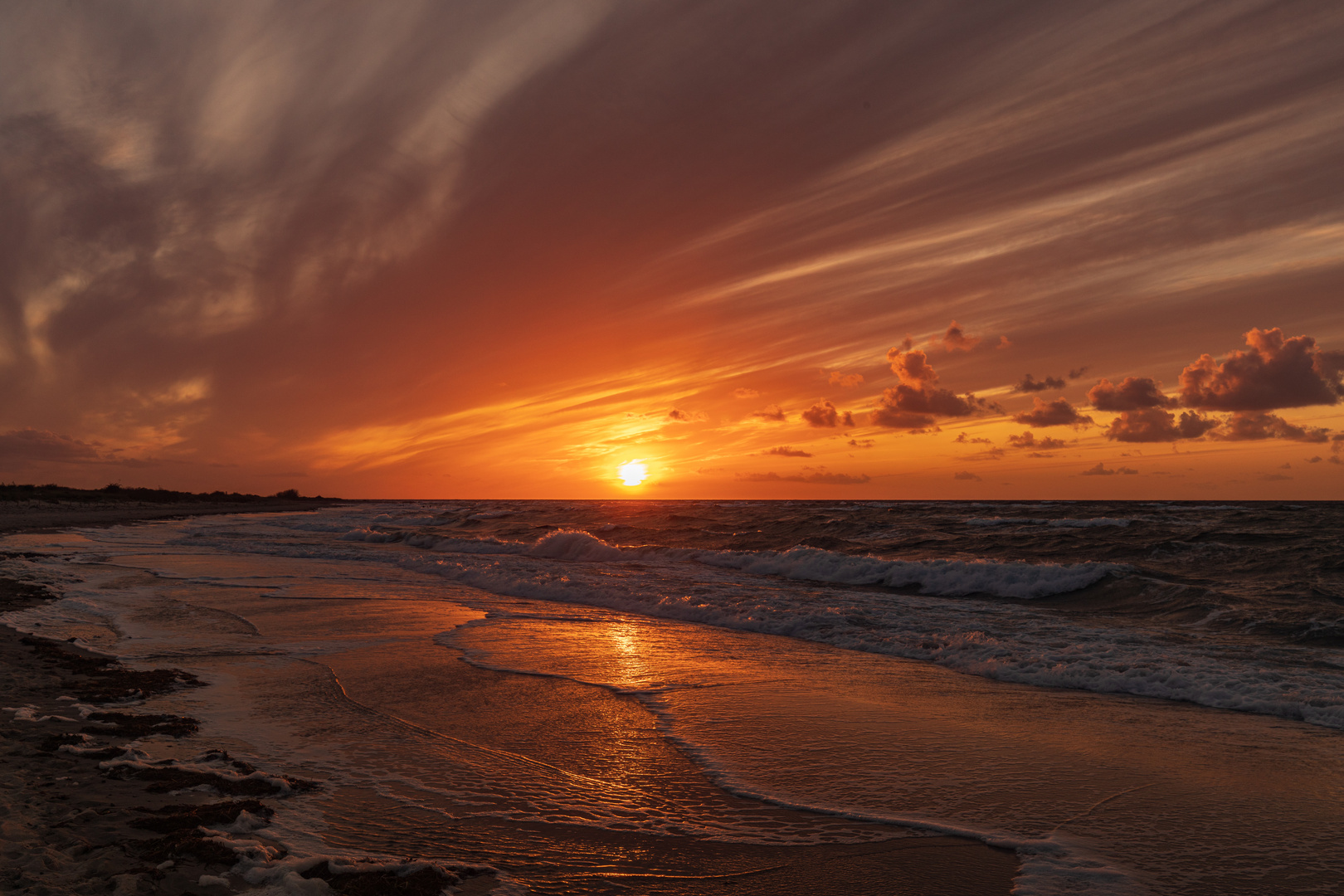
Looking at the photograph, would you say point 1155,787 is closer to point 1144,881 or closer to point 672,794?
point 1144,881

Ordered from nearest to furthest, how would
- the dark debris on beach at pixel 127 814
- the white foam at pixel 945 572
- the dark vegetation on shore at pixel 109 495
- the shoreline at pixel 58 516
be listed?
the dark debris on beach at pixel 127 814
the white foam at pixel 945 572
the shoreline at pixel 58 516
the dark vegetation on shore at pixel 109 495

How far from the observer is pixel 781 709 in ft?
28.2

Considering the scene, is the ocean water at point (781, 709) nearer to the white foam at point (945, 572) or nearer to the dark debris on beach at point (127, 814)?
the white foam at point (945, 572)

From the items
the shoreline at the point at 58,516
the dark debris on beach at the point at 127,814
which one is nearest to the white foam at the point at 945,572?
the dark debris on beach at the point at 127,814

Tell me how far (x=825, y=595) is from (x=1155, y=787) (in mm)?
13134

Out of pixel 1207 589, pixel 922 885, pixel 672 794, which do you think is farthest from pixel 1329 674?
pixel 672 794

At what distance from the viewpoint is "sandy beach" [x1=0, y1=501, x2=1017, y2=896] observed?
424 centimetres

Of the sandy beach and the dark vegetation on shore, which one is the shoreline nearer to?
the dark vegetation on shore

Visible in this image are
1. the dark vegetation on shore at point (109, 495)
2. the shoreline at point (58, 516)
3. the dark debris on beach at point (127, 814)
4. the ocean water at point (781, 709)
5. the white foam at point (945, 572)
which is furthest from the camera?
the dark vegetation on shore at point (109, 495)

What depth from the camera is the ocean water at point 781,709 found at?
5.27m

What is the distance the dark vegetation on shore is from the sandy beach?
78548mm

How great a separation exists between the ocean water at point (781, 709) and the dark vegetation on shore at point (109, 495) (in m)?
67.5

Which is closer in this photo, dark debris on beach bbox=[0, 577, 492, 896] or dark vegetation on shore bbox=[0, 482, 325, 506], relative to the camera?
dark debris on beach bbox=[0, 577, 492, 896]

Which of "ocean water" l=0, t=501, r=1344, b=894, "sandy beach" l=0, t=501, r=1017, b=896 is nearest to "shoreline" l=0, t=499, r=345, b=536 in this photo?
"ocean water" l=0, t=501, r=1344, b=894
